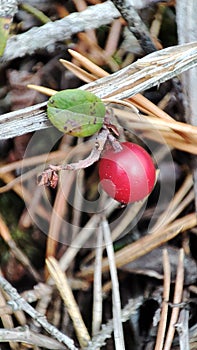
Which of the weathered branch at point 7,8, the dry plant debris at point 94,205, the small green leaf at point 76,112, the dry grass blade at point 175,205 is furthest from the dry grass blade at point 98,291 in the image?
the weathered branch at point 7,8

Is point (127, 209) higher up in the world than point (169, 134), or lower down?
lower down

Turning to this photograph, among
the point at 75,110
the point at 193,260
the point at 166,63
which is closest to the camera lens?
the point at 75,110

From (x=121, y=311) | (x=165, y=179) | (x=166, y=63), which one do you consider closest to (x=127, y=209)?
(x=165, y=179)

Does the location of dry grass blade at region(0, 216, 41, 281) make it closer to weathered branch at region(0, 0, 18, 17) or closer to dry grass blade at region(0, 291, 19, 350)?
dry grass blade at region(0, 291, 19, 350)

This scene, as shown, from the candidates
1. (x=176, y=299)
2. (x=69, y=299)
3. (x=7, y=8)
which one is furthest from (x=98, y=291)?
(x=7, y=8)

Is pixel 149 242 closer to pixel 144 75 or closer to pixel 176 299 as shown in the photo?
pixel 176 299

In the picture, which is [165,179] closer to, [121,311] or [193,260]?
[193,260]
